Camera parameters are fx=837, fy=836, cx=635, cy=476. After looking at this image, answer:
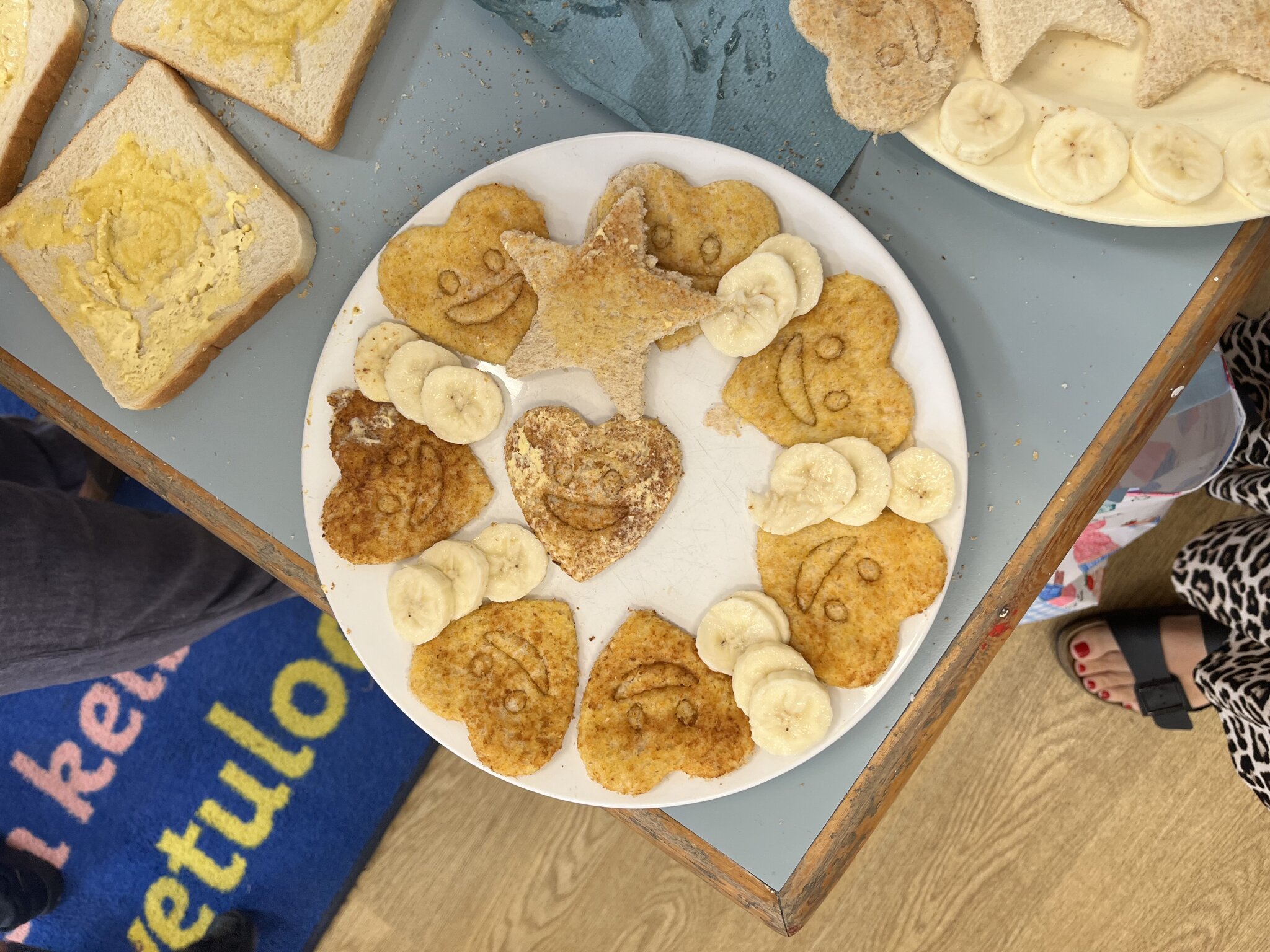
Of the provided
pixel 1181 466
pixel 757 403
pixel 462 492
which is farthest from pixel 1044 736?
pixel 462 492

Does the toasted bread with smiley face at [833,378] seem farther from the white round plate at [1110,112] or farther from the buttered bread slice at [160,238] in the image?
the buttered bread slice at [160,238]

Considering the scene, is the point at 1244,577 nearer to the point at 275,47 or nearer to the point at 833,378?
the point at 833,378

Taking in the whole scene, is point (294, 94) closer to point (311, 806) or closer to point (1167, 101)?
point (1167, 101)

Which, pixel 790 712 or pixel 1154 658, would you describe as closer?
pixel 790 712

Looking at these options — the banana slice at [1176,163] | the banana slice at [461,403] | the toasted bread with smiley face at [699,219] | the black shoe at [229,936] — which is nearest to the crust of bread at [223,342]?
the banana slice at [461,403]

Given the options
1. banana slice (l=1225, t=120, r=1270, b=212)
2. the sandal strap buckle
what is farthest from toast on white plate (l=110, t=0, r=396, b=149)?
the sandal strap buckle

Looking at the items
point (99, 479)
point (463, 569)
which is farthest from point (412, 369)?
point (99, 479)
